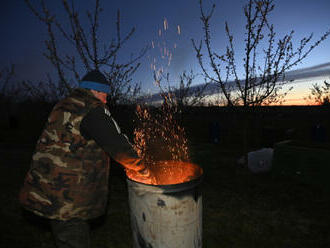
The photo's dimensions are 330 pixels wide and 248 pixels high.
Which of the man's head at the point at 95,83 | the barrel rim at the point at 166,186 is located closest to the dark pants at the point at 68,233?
the barrel rim at the point at 166,186

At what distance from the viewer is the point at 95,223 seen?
3643 millimetres

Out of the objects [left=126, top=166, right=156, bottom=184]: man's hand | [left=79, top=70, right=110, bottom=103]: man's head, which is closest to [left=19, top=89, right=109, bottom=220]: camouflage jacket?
[left=79, top=70, right=110, bottom=103]: man's head

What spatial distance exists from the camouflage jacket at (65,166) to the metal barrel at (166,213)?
A: 47 centimetres

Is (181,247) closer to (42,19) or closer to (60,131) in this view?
(60,131)

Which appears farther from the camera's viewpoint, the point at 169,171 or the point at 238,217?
the point at 238,217

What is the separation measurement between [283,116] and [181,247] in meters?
30.9

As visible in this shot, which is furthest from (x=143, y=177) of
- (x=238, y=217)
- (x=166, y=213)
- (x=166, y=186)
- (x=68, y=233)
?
(x=238, y=217)

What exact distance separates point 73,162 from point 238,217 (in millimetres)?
3238

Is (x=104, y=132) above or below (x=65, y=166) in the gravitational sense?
above

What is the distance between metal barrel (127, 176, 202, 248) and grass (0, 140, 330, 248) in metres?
1.22

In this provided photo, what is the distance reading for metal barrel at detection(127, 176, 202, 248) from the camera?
6.45ft

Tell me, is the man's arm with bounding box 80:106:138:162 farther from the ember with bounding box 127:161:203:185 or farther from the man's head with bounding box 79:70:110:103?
the ember with bounding box 127:161:203:185

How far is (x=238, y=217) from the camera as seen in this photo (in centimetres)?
384

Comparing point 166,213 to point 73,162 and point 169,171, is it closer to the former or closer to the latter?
point 169,171
